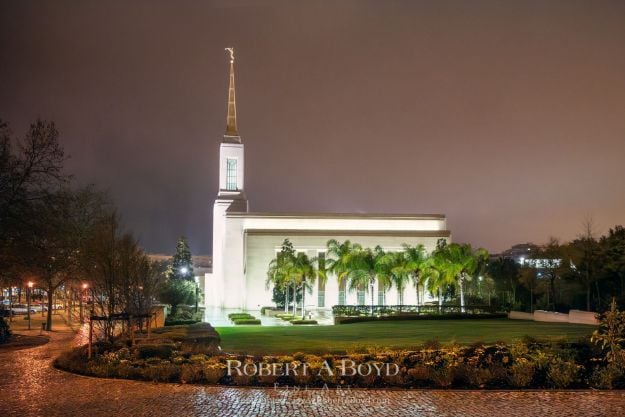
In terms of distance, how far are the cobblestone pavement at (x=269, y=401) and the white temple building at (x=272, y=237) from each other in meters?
47.7

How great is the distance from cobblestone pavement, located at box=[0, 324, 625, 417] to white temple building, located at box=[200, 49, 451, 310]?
4775 centimetres

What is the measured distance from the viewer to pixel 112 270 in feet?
74.4

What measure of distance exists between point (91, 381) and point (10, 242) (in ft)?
32.9

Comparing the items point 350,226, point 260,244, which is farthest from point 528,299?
point 260,244

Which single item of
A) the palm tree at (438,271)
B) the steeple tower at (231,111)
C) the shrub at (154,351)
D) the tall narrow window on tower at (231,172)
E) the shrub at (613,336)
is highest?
the steeple tower at (231,111)

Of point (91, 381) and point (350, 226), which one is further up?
point (350, 226)

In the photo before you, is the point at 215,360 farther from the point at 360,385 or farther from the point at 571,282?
the point at 571,282

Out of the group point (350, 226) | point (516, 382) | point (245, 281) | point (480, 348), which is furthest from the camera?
point (350, 226)

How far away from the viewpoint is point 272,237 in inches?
2625

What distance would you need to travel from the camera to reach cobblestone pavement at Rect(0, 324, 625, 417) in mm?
12242

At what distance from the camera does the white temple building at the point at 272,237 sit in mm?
65312

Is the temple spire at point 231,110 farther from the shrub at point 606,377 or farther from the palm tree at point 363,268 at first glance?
the shrub at point 606,377

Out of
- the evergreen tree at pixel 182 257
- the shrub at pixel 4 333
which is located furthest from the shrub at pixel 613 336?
the evergreen tree at pixel 182 257

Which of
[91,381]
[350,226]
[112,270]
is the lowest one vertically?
[91,381]
